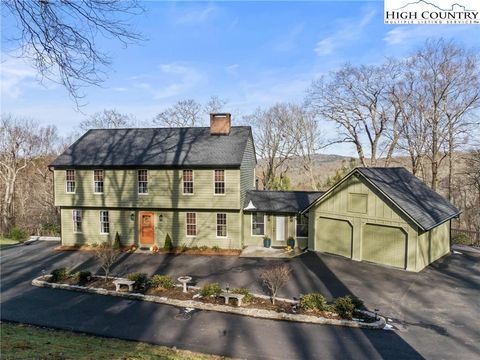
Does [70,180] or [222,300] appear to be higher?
[70,180]

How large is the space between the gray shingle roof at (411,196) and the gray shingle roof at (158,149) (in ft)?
28.3

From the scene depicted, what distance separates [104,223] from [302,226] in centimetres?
1399

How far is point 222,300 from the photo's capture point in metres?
13.6

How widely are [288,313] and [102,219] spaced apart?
16411 millimetres

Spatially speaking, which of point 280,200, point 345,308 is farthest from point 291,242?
point 345,308

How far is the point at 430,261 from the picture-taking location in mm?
18734

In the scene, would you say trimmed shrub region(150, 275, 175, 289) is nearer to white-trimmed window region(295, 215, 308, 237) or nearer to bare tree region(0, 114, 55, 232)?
white-trimmed window region(295, 215, 308, 237)

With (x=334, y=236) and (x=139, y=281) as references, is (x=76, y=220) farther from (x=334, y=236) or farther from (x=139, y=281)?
(x=334, y=236)

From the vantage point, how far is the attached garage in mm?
17359

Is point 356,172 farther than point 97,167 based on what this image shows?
No

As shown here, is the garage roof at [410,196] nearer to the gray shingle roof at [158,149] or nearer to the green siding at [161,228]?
the green siding at [161,228]

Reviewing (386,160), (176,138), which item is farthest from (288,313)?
(386,160)

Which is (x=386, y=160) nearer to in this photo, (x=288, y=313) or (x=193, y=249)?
(x=193, y=249)

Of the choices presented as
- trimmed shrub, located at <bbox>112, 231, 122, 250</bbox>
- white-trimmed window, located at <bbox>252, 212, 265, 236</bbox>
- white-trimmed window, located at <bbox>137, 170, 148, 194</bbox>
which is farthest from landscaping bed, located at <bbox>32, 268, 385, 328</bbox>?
white-trimmed window, located at <bbox>252, 212, 265, 236</bbox>
